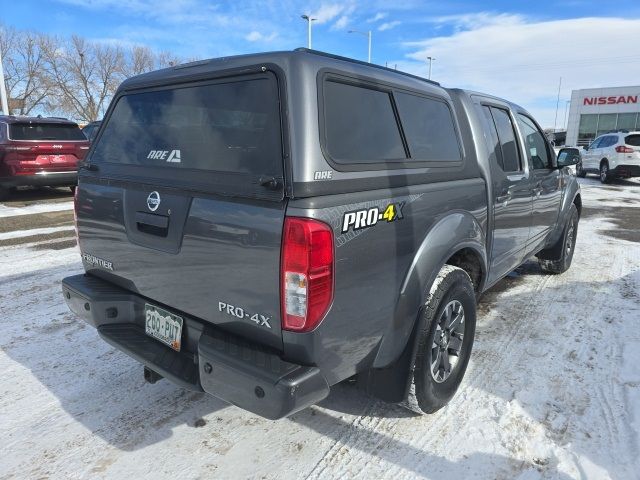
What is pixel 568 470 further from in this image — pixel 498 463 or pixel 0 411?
pixel 0 411

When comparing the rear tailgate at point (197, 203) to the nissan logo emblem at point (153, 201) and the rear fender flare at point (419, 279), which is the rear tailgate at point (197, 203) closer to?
the nissan logo emblem at point (153, 201)

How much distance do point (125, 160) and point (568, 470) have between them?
287 cm

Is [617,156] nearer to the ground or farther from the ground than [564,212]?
farther from the ground

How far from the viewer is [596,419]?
273 cm

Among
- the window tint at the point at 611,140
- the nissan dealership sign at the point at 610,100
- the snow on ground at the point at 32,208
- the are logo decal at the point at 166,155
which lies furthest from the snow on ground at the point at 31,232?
the nissan dealership sign at the point at 610,100

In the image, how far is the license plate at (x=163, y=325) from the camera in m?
2.39

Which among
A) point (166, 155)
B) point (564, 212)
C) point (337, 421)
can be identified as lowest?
point (337, 421)

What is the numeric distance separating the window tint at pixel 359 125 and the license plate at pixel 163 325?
1164mm

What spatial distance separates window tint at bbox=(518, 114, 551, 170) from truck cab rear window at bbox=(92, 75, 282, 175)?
2.94 m

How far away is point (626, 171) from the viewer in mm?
15070

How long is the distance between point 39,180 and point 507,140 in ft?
30.7

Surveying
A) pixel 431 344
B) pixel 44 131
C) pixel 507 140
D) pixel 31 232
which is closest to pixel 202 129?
pixel 431 344

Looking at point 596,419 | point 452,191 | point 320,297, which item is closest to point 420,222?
point 452,191

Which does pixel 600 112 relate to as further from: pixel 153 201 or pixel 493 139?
pixel 153 201
